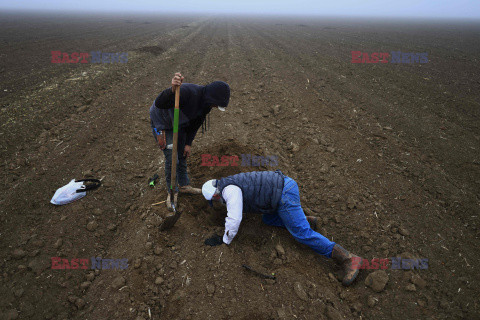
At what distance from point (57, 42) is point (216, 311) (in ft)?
71.4

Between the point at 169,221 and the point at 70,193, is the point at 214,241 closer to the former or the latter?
the point at 169,221

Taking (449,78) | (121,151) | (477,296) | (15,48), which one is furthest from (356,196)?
(15,48)

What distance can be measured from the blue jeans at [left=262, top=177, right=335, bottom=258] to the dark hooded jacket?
143cm

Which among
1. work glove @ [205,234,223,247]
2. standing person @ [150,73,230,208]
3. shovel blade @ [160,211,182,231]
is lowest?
work glove @ [205,234,223,247]

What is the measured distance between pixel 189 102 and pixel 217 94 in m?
0.44

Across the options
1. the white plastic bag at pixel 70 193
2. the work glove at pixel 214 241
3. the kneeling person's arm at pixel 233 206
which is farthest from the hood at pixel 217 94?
the white plastic bag at pixel 70 193

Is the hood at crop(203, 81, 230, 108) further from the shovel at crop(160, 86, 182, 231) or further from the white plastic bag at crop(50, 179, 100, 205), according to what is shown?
the white plastic bag at crop(50, 179, 100, 205)

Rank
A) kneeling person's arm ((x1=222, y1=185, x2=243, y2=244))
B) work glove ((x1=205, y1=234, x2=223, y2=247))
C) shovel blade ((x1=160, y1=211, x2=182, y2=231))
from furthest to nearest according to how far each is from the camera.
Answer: shovel blade ((x1=160, y1=211, x2=182, y2=231)), work glove ((x1=205, y1=234, x2=223, y2=247)), kneeling person's arm ((x1=222, y1=185, x2=243, y2=244))

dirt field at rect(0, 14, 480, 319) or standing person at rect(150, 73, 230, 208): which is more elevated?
standing person at rect(150, 73, 230, 208)

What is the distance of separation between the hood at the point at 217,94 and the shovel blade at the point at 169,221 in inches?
64.6

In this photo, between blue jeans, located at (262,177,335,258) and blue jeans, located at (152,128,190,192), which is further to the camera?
blue jeans, located at (152,128,190,192)

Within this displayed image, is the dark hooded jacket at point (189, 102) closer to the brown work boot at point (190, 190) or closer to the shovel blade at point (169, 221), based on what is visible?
the brown work boot at point (190, 190)

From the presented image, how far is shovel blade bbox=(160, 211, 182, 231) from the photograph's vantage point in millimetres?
3389

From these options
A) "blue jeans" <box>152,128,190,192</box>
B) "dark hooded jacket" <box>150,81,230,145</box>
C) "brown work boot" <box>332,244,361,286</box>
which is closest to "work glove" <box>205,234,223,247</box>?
"blue jeans" <box>152,128,190,192</box>
